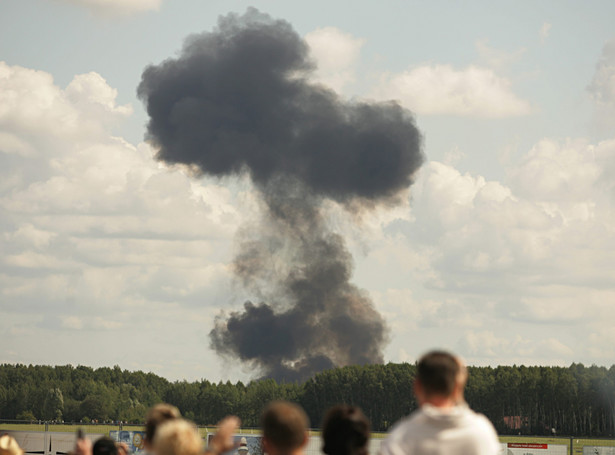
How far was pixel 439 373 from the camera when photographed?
257 inches

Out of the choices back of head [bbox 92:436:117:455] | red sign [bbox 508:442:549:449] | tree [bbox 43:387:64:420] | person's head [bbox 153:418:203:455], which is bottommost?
red sign [bbox 508:442:549:449]

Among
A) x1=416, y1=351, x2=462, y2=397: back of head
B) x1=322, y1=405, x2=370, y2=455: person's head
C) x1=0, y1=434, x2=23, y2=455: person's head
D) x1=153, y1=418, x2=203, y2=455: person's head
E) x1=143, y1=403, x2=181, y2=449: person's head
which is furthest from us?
x1=0, y1=434, x2=23, y2=455: person's head

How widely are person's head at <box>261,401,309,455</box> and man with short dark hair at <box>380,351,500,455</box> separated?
63 cm

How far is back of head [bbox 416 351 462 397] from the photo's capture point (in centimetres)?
650

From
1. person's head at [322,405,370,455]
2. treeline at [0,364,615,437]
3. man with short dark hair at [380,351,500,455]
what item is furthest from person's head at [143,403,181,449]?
treeline at [0,364,615,437]

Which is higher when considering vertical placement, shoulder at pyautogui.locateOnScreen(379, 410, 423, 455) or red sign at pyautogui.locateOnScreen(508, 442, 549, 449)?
shoulder at pyautogui.locateOnScreen(379, 410, 423, 455)

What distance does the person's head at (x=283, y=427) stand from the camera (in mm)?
6703

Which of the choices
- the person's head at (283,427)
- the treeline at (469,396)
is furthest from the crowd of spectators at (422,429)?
the treeline at (469,396)

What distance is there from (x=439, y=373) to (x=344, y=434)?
121 cm

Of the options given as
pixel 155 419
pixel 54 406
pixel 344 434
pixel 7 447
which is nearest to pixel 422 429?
pixel 344 434

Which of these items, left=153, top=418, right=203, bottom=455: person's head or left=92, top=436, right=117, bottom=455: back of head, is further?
left=92, top=436, right=117, bottom=455: back of head

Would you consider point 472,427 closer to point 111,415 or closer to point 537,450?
point 537,450

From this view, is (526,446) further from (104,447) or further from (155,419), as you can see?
(155,419)

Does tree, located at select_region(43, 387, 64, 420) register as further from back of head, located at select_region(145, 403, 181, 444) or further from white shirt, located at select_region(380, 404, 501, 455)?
white shirt, located at select_region(380, 404, 501, 455)
